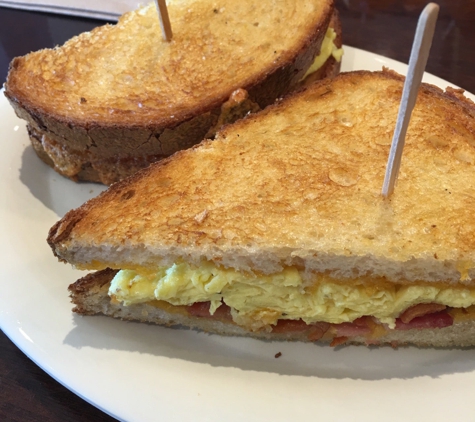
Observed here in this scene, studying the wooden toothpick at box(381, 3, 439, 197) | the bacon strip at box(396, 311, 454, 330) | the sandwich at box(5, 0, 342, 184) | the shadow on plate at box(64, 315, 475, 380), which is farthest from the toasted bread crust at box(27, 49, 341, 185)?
the bacon strip at box(396, 311, 454, 330)

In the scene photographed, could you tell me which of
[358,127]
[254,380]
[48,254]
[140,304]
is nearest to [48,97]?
[48,254]

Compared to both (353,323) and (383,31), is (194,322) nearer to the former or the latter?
(353,323)

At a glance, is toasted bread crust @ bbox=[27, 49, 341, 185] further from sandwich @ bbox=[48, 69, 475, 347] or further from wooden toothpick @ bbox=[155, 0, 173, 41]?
wooden toothpick @ bbox=[155, 0, 173, 41]

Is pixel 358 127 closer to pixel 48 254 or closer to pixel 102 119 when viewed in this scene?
pixel 102 119

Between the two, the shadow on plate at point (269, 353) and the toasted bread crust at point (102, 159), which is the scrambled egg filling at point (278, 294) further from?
the toasted bread crust at point (102, 159)

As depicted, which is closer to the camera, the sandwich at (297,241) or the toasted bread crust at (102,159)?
the sandwich at (297,241)

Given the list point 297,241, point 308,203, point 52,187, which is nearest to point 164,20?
point 52,187

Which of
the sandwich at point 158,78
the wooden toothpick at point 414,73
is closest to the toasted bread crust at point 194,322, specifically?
the wooden toothpick at point 414,73
